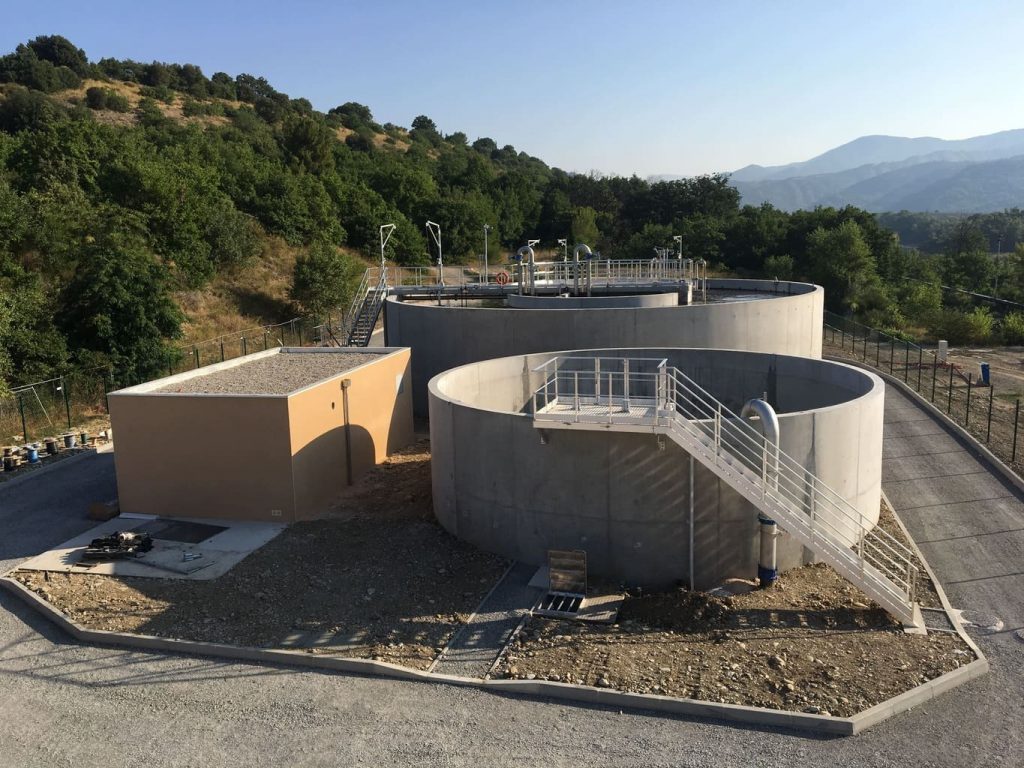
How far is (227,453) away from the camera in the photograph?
17.3 m

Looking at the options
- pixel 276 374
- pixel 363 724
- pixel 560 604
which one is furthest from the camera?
pixel 276 374

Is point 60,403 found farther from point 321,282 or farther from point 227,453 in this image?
point 321,282

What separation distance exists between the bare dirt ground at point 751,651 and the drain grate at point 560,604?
237 mm

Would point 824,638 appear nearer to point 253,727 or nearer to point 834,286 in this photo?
point 253,727

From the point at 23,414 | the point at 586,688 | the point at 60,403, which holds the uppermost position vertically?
the point at 23,414

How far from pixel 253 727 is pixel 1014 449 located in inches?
730

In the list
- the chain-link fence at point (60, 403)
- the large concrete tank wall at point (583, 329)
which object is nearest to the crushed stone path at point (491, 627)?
→ the large concrete tank wall at point (583, 329)

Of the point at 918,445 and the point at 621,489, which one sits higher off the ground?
the point at 621,489

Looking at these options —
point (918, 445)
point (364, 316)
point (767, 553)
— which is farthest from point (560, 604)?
point (364, 316)

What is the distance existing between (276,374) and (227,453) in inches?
152

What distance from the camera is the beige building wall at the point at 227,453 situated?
17.0 metres

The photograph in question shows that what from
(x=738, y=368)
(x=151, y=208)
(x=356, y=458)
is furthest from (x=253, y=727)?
(x=151, y=208)

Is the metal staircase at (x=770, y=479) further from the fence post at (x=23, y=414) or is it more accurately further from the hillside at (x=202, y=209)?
the hillside at (x=202, y=209)

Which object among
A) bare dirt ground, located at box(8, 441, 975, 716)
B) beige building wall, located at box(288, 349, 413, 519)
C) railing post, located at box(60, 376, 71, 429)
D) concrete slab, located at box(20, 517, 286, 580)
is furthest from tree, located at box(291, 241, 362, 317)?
bare dirt ground, located at box(8, 441, 975, 716)
